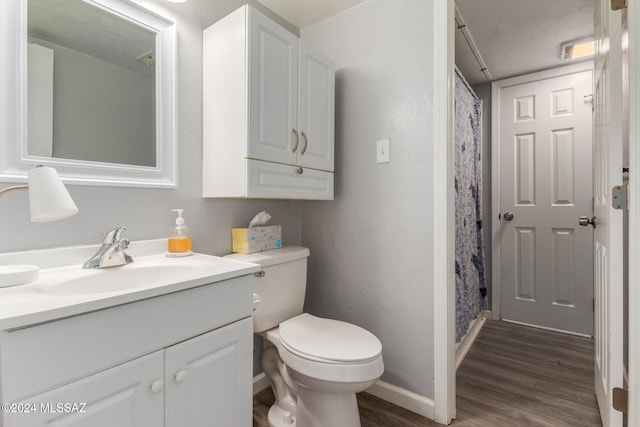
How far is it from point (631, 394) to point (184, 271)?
5.22 feet

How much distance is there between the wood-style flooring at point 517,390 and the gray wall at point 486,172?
2.25 feet

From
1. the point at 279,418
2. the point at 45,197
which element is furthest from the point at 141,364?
the point at 279,418

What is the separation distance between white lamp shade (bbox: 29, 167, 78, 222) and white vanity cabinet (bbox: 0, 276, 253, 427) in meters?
0.30

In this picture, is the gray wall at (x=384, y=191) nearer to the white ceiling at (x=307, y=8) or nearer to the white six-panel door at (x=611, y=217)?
the white ceiling at (x=307, y=8)

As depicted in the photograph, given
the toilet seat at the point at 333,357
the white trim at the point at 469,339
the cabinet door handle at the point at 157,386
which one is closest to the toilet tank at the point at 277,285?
the toilet seat at the point at 333,357

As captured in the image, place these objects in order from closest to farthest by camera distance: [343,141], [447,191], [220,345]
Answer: [220,345] → [447,191] → [343,141]

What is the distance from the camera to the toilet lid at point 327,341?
120cm

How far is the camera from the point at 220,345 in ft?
3.21

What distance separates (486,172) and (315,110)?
2.04 metres

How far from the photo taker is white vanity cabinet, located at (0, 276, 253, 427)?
63 cm

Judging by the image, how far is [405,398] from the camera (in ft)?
5.21

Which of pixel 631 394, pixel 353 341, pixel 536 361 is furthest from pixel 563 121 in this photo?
pixel 353 341

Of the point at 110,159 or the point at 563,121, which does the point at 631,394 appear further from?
the point at 563,121

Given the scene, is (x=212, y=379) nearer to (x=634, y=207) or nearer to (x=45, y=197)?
(x=45, y=197)
